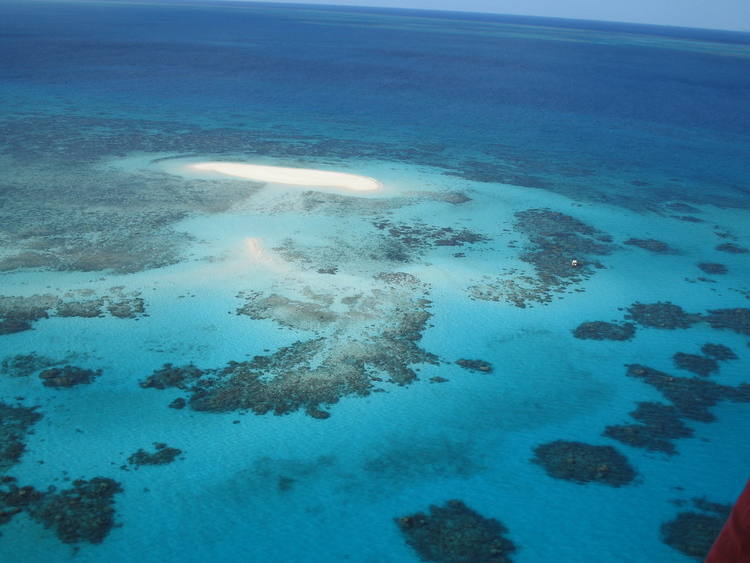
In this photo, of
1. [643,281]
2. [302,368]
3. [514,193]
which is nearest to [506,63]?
[514,193]

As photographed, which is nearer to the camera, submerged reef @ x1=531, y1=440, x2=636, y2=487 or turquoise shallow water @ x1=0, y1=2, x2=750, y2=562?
turquoise shallow water @ x1=0, y1=2, x2=750, y2=562

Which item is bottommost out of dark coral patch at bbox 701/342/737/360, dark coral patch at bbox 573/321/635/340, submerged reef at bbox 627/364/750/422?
submerged reef at bbox 627/364/750/422

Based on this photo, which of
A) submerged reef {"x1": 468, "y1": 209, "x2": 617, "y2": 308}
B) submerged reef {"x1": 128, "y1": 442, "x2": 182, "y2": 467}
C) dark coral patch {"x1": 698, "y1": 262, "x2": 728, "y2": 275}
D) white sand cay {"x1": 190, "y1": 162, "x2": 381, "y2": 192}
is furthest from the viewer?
white sand cay {"x1": 190, "y1": 162, "x2": 381, "y2": 192}

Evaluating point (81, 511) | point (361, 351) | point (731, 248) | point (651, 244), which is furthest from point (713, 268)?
point (81, 511)

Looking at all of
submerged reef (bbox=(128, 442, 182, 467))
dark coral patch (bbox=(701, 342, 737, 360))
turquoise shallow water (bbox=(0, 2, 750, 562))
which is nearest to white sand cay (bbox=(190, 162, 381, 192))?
turquoise shallow water (bbox=(0, 2, 750, 562))

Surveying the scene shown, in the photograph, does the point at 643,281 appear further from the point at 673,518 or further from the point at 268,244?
the point at 268,244

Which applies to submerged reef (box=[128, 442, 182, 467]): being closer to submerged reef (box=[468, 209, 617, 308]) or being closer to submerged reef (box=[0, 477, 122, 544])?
submerged reef (box=[0, 477, 122, 544])

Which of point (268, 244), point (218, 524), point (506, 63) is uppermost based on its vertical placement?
point (506, 63)

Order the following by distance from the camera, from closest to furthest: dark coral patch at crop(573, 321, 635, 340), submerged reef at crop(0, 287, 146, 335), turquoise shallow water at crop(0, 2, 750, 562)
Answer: turquoise shallow water at crop(0, 2, 750, 562)
submerged reef at crop(0, 287, 146, 335)
dark coral patch at crop(573, 321, 635, 340)
